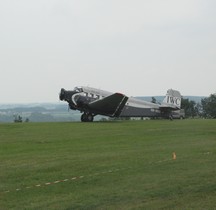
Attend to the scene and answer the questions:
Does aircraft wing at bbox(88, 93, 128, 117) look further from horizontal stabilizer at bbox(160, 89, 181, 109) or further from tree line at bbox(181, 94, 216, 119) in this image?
tree line at bbox(181, 94, 216, 119)

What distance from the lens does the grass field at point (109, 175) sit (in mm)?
8547

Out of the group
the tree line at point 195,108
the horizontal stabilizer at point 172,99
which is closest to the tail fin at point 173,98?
the horizontal stabilizer at point 172,99

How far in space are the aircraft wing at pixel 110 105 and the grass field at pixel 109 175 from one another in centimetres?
1465

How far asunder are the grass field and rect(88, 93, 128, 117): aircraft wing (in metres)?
14.6

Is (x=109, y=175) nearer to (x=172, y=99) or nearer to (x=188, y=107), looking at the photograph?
(x=172, y=99)

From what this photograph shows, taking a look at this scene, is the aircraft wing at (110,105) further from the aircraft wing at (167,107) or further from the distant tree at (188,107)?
the distant tree at (188,107)

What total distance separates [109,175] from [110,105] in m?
23.8

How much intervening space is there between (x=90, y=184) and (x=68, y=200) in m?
1.42

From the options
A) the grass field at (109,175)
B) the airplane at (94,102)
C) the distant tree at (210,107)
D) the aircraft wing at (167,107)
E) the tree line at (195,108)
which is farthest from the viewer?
the tree line at (195,108)

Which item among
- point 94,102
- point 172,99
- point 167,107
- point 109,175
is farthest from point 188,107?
point 109,175

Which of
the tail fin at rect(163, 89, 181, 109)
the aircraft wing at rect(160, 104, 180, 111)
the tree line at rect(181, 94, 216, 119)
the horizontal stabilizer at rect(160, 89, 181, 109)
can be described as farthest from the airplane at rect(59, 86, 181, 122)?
the tree line at rect(181, 94, 216, 119)

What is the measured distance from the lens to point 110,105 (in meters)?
34.8

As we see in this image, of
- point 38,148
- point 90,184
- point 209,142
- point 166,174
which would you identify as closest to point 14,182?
point 90,184

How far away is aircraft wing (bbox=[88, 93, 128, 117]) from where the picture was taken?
3372cm
